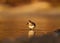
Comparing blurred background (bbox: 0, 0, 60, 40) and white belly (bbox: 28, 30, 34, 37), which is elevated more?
blurred background (bbox: 0, 0, 60, 40)

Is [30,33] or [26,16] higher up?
[26,16]

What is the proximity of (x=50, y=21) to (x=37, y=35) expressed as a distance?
6.3 inches

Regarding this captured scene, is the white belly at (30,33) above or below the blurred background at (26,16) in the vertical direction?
below

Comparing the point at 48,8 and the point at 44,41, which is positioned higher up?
the point at 48,8

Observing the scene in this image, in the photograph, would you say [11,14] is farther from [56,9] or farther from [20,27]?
[56,9]

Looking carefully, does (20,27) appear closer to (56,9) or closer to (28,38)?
(28,38)

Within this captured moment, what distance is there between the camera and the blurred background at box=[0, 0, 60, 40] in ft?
4.22

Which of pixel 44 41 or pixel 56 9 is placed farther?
pixel 56 9

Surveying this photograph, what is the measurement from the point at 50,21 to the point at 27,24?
0.54 feet

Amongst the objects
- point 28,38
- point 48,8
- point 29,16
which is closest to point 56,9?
point 48,8

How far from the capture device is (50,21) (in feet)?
4.37

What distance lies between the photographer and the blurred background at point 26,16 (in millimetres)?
1287

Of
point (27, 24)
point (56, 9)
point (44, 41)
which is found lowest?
point (44, 41)

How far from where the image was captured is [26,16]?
4.44ft
